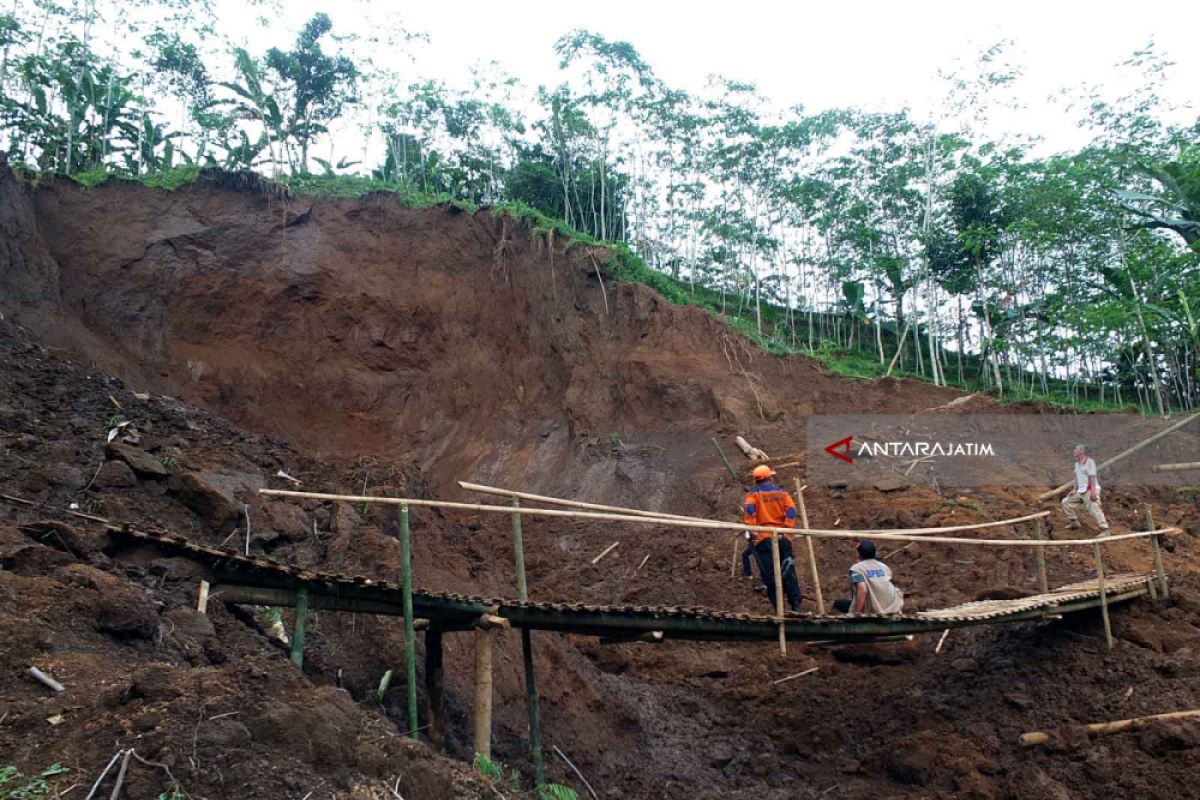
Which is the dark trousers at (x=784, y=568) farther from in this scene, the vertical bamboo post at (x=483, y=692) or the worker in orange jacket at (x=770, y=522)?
the vertical bamboo post at (x=483, y=692)

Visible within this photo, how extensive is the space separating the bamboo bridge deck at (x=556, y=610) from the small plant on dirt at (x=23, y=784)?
4.19 feet

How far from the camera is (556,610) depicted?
18.5 ft

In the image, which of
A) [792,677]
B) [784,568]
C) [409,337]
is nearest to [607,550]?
[792,677]

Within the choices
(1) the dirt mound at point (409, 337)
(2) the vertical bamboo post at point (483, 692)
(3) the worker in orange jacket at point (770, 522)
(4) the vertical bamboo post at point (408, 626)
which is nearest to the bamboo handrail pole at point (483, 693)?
(2) the vertical bamboo post at point (483, 692)

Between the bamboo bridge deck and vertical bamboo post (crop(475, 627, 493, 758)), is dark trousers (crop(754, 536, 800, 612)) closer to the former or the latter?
the bamboo bridge deck

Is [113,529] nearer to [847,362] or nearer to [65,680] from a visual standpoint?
[65,680]

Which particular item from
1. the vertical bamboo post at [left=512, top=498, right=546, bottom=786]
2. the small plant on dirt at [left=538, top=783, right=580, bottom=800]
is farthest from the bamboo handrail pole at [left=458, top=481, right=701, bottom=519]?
the small plant on dirt at [left=538, top=783, right=580, bottom=800]

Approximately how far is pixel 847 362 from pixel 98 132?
1626 centimetres

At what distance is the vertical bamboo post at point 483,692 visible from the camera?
5.45 m

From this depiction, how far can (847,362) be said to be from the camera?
64.4 feet

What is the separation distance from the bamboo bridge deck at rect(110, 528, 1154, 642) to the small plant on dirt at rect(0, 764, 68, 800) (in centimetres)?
128

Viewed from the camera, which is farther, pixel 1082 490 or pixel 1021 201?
pixel 1021 201

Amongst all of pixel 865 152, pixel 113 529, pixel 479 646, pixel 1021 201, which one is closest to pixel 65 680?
pixel 113 529

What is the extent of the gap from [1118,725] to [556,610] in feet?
15.8
